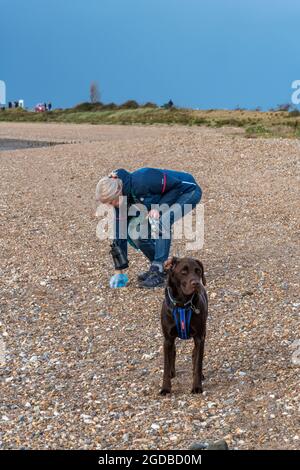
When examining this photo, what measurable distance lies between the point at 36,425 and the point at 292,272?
5208 millimetres

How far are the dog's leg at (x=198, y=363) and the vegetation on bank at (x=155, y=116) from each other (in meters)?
29.7

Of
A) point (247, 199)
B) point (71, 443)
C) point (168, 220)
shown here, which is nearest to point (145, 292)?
point (168, 220)

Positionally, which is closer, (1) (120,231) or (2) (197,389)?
(2) (197,389)

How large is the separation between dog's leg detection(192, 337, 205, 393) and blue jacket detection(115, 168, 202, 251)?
117 inches

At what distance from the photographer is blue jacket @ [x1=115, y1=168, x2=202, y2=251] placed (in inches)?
369

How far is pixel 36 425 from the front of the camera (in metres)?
6.57

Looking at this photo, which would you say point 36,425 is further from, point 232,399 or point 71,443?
point 232,399

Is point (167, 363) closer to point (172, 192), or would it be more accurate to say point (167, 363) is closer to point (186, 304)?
point (186, 304)

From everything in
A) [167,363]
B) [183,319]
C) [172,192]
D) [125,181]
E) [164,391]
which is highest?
[125,181]

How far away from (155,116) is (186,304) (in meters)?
43.1

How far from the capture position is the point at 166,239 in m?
9.94

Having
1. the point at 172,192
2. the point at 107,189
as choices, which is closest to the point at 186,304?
the point at 107,189

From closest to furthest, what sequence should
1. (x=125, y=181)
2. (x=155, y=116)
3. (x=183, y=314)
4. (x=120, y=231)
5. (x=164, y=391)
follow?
(x=183, y=314), (x=164, y=391), (x=125, y=181), (x=120, y=231), (x=155, y=116)

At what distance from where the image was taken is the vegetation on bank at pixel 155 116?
41234 mm
